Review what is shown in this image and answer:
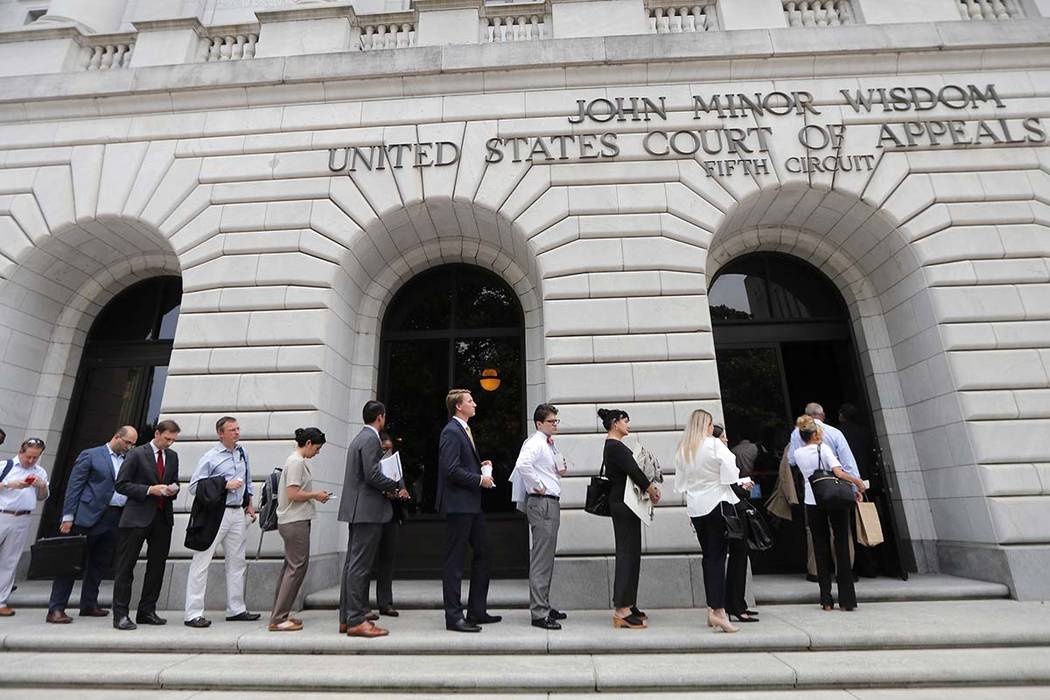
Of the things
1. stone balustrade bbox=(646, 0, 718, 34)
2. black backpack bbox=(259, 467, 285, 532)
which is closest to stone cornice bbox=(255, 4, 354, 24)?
stone balustrade bbox=(646, 0, 718, 34)

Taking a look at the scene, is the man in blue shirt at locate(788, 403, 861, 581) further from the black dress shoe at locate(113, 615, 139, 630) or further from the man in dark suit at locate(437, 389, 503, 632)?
the black dress shoe at locate(113, 615, 139, 630)

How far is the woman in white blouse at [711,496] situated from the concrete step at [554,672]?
0.60 metres

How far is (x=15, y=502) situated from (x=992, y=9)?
1707 cm

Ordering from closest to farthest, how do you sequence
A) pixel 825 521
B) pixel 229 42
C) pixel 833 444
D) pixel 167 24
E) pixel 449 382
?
pixel 825 521 < pixel 833 444 < pixel 449 382 < pixel 167 24 < pixel 229 42

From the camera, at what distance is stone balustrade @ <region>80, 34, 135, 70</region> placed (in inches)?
403

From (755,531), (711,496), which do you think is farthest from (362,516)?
(755,531)

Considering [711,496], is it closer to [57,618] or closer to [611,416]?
[611,416]

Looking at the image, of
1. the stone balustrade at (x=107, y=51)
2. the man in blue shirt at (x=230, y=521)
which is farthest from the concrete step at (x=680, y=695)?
the stone balustrade at (x=107, y=51)

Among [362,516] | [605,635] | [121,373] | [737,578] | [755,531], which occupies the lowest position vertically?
[605,635]

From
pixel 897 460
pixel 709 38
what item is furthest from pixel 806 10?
pixel 897 460

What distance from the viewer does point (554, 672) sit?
4387mm

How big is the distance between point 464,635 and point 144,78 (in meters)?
10.6

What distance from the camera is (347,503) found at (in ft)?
18.5

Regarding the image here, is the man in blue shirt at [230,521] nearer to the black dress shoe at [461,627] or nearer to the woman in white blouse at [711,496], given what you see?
the black dress shoe at [461,627]
